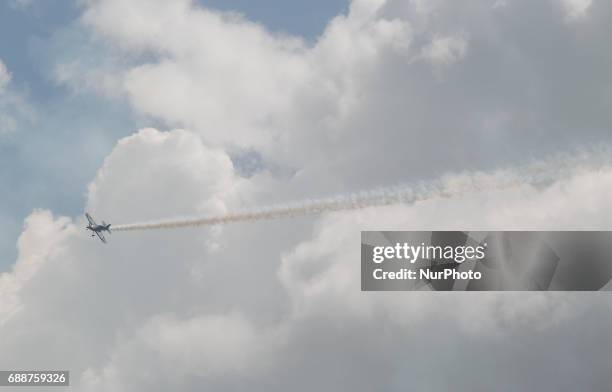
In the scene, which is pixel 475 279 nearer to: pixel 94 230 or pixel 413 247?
pixel 413 247

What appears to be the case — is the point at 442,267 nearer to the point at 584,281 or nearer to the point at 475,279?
the point at 475,279

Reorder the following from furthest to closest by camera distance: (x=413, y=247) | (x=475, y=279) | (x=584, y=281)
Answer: (x=584, y=281)
(x=475, y=279)
(x=413, y=247)

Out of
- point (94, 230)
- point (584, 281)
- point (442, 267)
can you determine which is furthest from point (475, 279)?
point (94, 230)

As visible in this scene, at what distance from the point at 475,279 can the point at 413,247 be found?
1902 cm

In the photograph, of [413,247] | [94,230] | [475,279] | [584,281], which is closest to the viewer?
[413,247]

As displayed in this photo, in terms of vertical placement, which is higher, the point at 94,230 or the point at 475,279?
the point at 94,230

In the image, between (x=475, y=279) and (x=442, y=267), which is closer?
(x=442, y=267)

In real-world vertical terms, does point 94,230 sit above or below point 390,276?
above

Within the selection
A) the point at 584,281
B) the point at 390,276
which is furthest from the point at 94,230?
the point at 584,281

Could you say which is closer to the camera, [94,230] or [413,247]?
[413,247]

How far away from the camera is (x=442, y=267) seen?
461 feet

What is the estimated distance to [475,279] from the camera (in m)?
150

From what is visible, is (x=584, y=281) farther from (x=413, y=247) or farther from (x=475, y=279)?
(x=413, y=247)

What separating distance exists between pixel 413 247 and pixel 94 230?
85.3 metres
